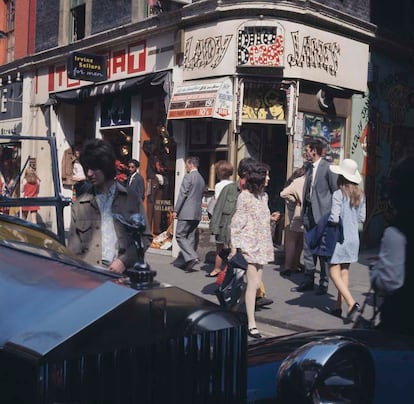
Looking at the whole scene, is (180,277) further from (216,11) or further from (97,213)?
(97,213)

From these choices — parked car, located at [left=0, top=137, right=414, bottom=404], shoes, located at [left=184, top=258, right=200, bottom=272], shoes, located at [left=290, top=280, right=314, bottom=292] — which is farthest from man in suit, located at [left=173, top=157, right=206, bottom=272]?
parked car, located at [left=0, top=137, right=414, bottom=404]

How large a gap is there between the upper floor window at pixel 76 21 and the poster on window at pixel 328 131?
7.23m

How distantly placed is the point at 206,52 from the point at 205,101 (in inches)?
43.0

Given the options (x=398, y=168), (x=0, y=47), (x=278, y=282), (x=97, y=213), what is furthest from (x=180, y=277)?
(x=0, y=47)

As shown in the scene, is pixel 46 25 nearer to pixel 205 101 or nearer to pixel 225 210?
pixel 205 101

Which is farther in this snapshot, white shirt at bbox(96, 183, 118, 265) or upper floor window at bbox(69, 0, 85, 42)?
upper floor window at bbox(69, 0, 85, 42)

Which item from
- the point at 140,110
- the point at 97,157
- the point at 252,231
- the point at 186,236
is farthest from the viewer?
the point at 140,110

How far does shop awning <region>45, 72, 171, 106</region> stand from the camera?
41.5 ft

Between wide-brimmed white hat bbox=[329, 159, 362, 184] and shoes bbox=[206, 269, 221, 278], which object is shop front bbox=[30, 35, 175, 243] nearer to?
shoes bbox=[206, 269, 221, 278]

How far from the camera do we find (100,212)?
4164 millimetres

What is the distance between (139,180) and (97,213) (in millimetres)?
7532

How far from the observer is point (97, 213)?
13.7 feet

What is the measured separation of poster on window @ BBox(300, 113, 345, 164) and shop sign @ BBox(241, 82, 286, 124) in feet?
1.75

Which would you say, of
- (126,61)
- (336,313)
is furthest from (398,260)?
(126,61)
